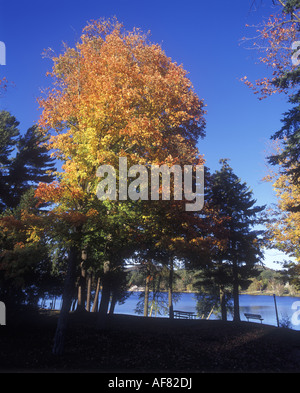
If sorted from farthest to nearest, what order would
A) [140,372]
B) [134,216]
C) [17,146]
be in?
1. [17,146]
2. [134,216]
3. [140,372]

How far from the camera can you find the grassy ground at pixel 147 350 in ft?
26.6

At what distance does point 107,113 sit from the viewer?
358 inches

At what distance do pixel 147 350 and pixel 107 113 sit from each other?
9896mm

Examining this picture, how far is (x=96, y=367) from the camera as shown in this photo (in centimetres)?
799

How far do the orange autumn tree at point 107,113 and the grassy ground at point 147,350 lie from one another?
4.39 feet

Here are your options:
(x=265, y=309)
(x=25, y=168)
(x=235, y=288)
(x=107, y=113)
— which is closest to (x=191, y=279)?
(x=235, y=288)

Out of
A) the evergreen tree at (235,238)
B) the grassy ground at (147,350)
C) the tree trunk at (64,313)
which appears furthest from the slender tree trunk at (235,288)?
the tree trunk at (64,313)

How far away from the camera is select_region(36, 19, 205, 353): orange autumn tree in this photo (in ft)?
29.6

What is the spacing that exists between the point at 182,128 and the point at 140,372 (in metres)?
10.7

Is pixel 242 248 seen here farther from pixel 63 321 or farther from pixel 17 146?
pixel 17 146

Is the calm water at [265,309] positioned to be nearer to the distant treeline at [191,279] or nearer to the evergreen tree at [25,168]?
the distant treeline at [191,279]

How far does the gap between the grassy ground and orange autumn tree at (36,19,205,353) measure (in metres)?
1.34

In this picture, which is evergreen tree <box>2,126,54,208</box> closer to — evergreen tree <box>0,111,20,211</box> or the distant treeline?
evergreen tree <box>0,111,20,211</box>

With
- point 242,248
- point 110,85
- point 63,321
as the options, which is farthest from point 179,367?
point 242,248
